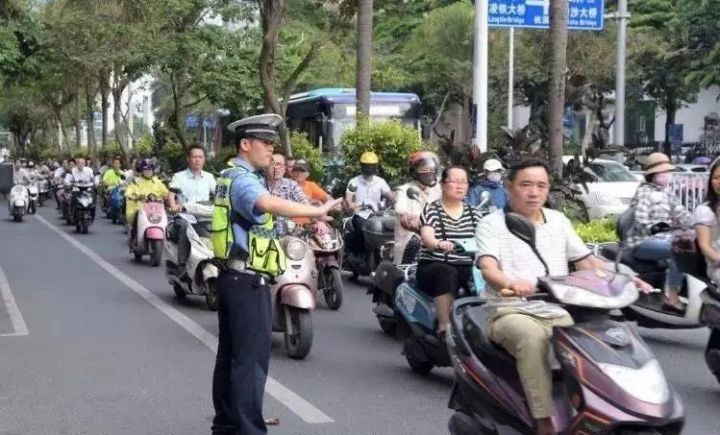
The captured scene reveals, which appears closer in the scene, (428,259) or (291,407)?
(291,407)

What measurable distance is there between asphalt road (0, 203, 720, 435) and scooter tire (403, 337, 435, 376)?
77mm

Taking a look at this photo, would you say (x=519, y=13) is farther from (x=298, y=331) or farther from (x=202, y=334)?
(x=298, y=331)

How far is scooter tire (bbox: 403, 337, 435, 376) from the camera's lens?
8.61 m

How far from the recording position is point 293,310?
942 cm

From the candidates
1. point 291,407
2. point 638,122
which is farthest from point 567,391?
point 638,122

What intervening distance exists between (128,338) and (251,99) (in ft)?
70.8

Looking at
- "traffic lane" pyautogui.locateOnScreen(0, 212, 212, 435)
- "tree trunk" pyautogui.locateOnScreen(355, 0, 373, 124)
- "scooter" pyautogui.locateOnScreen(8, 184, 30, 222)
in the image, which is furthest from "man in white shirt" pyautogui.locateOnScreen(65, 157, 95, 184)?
"traffic lane" pyautogui.locateOnScreen(0, 212, 212, 435)

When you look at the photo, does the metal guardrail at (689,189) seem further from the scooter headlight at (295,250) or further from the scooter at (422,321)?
the scooter at (422,321)

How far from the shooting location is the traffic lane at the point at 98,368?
7348mm

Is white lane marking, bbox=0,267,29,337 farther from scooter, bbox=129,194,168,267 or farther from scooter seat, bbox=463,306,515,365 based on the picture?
scooter seat, bbox=463,306,515,365

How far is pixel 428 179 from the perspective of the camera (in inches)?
424

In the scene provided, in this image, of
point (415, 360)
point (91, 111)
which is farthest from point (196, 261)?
point (91, 111)

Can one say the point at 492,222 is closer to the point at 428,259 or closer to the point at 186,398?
the point at 428,259

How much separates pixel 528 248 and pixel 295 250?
4036 millimetres
